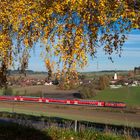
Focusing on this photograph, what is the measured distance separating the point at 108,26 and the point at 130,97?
48615 mm

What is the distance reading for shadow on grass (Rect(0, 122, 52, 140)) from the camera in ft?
40.8

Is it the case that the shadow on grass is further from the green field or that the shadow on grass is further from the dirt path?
the green field

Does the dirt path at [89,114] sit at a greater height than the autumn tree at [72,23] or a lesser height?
lesser

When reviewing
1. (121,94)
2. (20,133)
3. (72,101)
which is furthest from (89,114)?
(20,133)

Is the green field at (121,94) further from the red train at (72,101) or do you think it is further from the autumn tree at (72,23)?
the autumn tree at (72,23)

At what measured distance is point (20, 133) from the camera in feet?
43.2

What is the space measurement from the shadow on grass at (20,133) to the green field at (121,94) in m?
41.7

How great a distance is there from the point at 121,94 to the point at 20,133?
157 ft

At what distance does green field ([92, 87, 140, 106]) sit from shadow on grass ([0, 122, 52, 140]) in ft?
137

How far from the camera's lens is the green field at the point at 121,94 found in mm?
57062

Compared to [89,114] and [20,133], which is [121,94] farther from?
[20,133]

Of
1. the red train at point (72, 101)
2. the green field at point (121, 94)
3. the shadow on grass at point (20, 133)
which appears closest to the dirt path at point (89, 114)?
the red train at point (72, 101)

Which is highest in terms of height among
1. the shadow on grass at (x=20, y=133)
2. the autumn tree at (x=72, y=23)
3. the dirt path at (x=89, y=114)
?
the autumn tree at (x=72, y=23)


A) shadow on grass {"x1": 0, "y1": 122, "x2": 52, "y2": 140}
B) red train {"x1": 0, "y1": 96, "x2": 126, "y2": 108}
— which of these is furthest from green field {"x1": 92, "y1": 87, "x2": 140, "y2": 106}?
shadow on grass {"x1": 0, "y1": 122, "x2": 52, "y2": 140}
